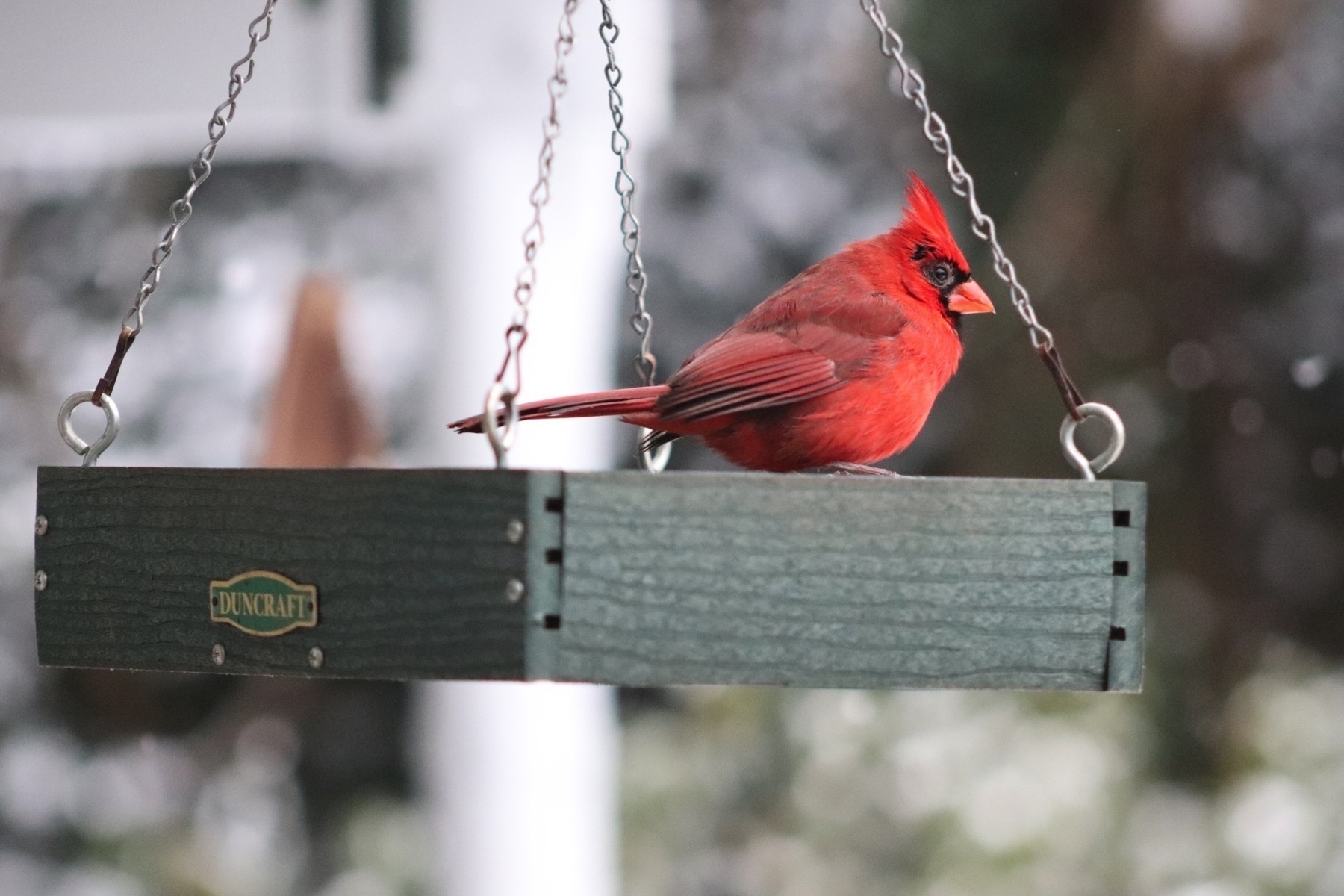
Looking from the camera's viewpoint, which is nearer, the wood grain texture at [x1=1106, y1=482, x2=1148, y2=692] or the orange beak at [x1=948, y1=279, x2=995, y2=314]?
the wood grain texture at [x1=1106, y1=482, x2=1148, y2=692]

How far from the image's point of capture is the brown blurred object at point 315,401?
330 cm

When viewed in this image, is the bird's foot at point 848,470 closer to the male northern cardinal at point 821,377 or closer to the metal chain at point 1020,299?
the male northern cardinal at point 821,377

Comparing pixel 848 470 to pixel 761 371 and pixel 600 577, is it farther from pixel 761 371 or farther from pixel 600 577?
pixel 600 577

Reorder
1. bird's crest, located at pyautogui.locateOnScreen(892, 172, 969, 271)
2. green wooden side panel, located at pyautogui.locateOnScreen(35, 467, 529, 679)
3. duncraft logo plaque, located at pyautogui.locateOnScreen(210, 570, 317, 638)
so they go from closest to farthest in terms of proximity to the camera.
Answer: green wooden side panel, located at pyautogui.locateOnScreen(35, 467, 529, 679) < duncraft logo plaque, located at pyautogui.locateOnScreen(210, 570, 317, 638) < bird's crest, located at pyautogui.locateOnScreen(892, 172, 969, 271)

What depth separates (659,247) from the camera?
4098 mm

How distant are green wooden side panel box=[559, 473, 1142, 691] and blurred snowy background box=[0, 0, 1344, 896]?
2092 millimetres

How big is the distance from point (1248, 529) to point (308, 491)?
296 centimetres

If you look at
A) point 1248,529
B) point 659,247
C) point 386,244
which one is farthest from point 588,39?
point 1248,529

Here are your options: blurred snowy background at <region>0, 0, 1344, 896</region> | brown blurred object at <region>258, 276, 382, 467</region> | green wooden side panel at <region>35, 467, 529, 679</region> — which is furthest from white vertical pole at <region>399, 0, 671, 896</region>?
green wooden side panel at <region>35, 467, 529, 679</region>

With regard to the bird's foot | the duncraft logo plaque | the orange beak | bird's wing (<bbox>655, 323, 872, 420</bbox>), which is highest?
the orange beak

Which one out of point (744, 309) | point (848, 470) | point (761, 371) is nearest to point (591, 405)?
point (761, 371)

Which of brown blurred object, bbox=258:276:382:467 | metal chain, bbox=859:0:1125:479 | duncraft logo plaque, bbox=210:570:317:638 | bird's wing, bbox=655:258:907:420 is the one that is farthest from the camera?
brown blurred object, bbox=258:276:382:467

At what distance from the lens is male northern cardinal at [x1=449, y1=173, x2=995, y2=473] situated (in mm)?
1682

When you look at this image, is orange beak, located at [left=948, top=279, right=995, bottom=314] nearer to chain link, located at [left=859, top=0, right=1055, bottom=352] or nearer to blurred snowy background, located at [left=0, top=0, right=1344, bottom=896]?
chain link, located at [left=859, top=0, right=1055, bottom=352]
